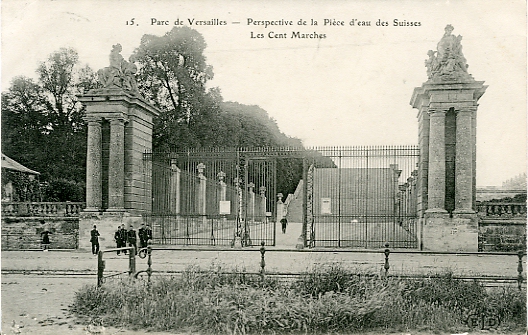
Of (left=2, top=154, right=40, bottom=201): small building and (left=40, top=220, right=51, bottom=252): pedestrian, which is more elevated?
(left=2, top=154, right=40, bottom=201): small building

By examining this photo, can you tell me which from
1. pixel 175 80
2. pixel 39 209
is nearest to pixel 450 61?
pixel 39 209

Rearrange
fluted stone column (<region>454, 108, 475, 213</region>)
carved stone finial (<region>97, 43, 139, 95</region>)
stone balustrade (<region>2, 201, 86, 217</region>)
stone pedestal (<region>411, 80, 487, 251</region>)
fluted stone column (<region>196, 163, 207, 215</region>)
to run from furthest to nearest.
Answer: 1. fluted stone column (<region>196, 163, 207, 215</region>)
2. stone balustrade (<region>2, 201, 86, 217</region>)
3. carved stone finial (<region>97, 43, 139, 95</region>)
4. fluted stone column (<region>454, 108, 475, 213</region>)
5. stone pedestal (<region>411, 80, 487, 251</region>)

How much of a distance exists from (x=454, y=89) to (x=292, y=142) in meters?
35.7

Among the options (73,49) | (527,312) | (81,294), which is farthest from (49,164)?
(527,312)

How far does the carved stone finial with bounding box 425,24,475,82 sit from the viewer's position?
15727 millimetres

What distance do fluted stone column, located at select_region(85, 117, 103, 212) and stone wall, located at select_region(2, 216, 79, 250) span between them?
1361 millimetres

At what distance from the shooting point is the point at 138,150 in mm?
17500

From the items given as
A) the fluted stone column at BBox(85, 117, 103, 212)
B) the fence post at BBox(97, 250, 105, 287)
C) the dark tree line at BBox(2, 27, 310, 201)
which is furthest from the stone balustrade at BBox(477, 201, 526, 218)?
the dark tree line at BBox(2, 27, 310, 201)

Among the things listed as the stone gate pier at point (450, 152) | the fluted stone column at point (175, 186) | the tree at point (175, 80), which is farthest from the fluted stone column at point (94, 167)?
the tree at point (175, 80)

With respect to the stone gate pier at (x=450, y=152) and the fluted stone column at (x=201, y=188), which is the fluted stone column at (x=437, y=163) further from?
the fluted stone column at (x=201, y=188)

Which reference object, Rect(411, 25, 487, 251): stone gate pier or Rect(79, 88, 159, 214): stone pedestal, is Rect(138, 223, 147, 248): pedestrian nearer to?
Rect(79, 88, 159, 214): stone pedestal

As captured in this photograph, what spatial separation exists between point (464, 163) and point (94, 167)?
10582mm

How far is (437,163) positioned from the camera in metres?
16.0

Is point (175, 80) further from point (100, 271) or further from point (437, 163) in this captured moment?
point (100, 271)
